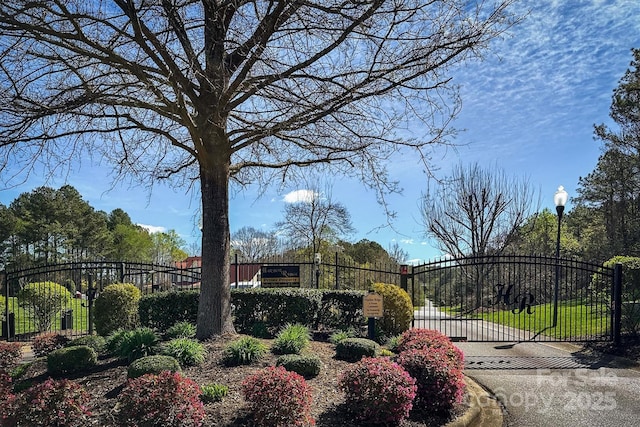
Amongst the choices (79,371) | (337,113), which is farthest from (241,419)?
(337,113)

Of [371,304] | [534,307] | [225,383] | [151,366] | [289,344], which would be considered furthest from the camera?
[534,307]

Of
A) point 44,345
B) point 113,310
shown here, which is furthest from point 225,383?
point 113,310

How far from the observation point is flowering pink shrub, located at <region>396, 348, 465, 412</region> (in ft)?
16.3

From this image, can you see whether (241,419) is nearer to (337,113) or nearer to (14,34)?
→ (337,113)

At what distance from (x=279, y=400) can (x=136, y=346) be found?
10.7 feet

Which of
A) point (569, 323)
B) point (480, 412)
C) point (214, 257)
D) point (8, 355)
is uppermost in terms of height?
point (214, 257)

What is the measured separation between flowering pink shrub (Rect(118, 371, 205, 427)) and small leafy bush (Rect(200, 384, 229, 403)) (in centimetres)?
70

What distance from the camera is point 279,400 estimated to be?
397 centimetres

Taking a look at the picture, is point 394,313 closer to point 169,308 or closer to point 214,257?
point 214,257

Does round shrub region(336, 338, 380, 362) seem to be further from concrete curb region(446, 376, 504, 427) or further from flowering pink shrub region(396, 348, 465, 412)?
flowering pink shrub region(396, 348, 465, 412)

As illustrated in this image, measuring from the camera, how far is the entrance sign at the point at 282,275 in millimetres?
15422

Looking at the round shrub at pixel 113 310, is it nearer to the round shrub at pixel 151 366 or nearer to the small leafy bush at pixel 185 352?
the small leafy bush at pixel 185 352

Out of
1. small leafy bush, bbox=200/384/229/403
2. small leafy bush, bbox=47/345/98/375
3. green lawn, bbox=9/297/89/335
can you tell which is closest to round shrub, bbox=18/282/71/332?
green lawn, bbox=9/297/89/335

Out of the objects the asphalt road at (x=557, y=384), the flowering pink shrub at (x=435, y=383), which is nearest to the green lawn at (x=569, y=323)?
the asphalt road at (x=557, y=384)
